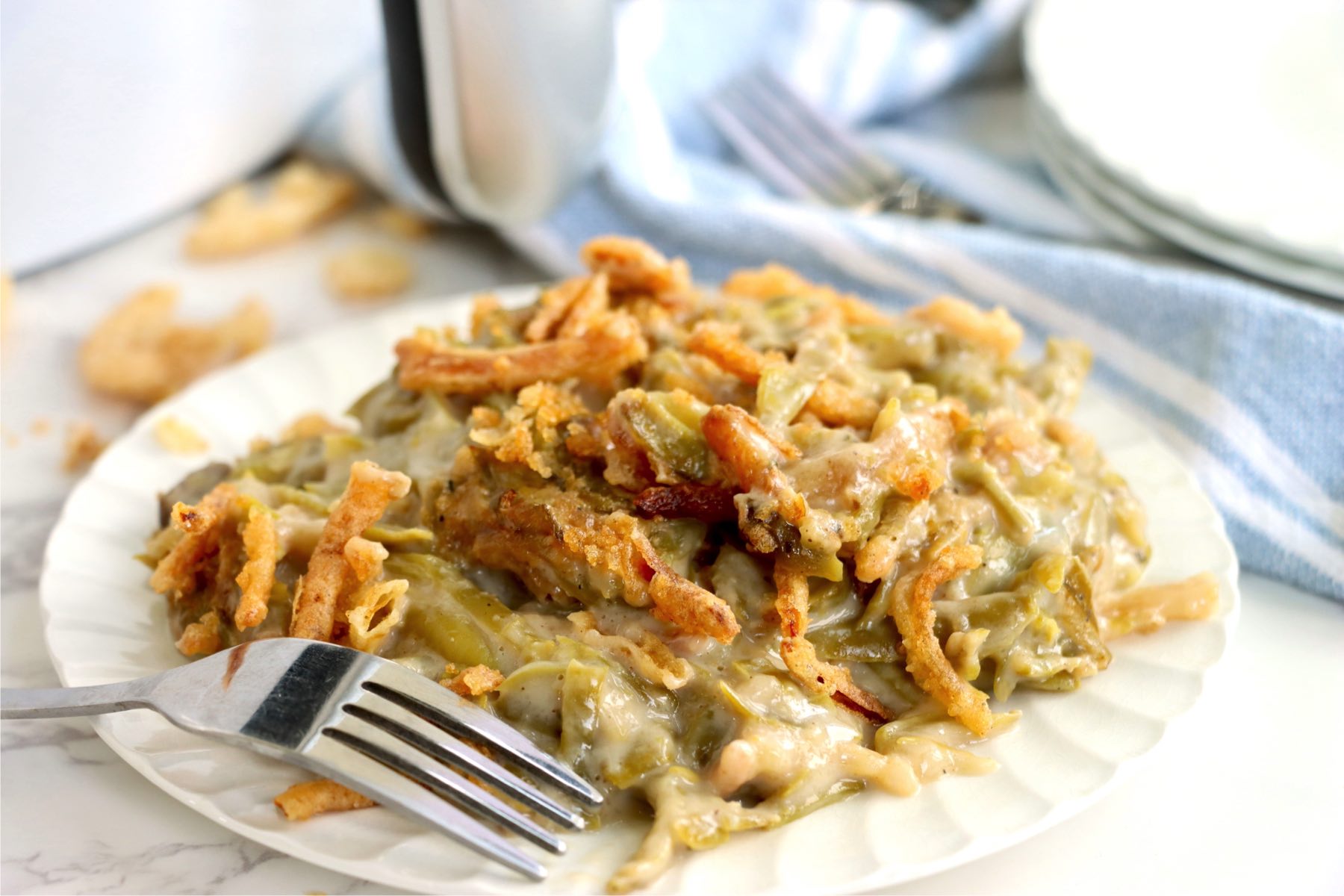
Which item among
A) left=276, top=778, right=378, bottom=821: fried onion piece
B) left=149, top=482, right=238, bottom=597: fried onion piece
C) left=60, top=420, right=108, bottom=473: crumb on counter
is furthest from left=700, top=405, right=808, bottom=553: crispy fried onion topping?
left=60, top=420, right=108, bottom=473: crumb on counter

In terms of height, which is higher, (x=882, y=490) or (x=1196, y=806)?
(x=882, y=490)

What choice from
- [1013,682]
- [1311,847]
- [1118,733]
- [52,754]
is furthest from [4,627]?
[1311,847]

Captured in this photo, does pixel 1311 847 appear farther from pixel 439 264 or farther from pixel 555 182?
pixel 439 264

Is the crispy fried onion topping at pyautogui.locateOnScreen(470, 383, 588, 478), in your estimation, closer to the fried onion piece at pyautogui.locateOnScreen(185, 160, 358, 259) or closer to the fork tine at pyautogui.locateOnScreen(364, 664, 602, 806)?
the fork tine at pyautogui.locateOnScreen(364, 664, 602, 806)

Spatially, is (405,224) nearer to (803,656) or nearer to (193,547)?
(193,547)

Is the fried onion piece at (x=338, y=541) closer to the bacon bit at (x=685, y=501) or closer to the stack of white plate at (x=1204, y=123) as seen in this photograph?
the bacon bit at (x=685, y=501)

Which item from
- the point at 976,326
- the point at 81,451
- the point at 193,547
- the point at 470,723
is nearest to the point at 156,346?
the point at 81,451

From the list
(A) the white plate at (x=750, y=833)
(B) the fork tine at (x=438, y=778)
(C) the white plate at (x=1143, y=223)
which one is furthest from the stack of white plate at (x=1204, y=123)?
(B) the fork tine at (x=438, y=778)
